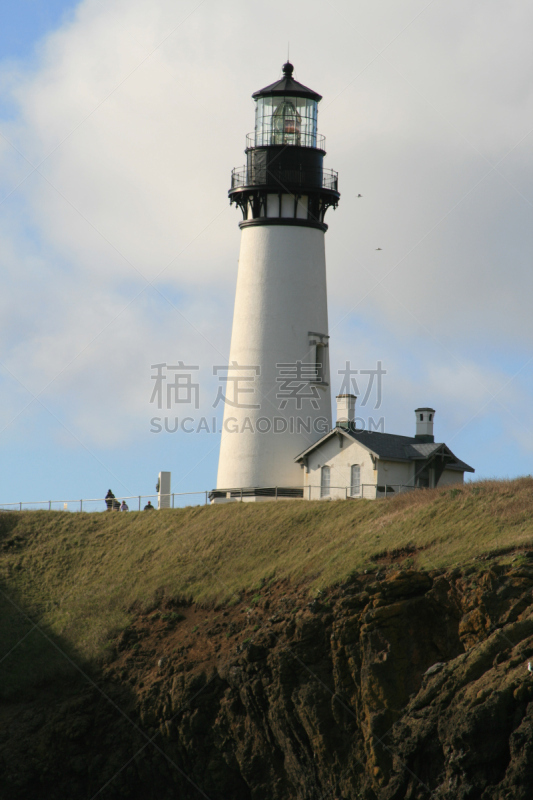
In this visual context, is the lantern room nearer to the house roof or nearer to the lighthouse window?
the lighthouse window

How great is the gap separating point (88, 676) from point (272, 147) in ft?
70.1

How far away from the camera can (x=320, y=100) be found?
44562 mm

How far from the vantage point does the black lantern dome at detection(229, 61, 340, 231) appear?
142 feet

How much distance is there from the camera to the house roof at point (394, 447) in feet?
134

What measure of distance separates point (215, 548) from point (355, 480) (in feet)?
20.1

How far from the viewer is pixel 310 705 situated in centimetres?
2803

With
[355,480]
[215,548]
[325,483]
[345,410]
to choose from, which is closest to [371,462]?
[355,480]

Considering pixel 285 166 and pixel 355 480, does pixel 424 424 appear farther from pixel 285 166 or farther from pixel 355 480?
pixel 285 166

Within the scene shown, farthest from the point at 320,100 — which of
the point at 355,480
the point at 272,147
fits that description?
the point at 355,480

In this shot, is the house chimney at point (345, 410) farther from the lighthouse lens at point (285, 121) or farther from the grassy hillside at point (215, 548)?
the lighthouse lens at point (285, 121)

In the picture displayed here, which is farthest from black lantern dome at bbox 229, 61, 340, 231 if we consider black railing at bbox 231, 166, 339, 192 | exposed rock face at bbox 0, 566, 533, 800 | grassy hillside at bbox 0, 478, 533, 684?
exposed rock face at bbox 0, 566, 533, 800

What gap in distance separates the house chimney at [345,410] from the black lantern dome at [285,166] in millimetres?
6940

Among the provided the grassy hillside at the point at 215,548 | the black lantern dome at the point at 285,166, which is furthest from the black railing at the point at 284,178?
the grassy hillside at the point at 215,548

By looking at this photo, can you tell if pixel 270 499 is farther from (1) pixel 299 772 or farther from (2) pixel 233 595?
(1) pixel 299 772
